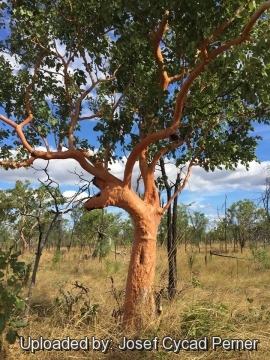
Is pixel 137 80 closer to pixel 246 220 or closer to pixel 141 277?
pixel 141 277

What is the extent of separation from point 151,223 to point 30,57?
3.58 meters

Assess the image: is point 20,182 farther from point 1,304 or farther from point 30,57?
A: point 1,304

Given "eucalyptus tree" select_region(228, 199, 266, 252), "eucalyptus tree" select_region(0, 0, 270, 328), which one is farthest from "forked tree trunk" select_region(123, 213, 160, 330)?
"eucalyptus tree" select_region(228, 199, 266, 252)

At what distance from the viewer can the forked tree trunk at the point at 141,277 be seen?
5.29 meters

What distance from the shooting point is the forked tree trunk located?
5.29 meters

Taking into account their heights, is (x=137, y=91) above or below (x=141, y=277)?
above

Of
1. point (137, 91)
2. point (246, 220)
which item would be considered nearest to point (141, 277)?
point (137, 91)

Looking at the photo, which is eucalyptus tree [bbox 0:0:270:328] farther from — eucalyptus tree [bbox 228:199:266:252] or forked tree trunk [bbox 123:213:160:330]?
eucalyptus tree [bbox 228:199:266:252]

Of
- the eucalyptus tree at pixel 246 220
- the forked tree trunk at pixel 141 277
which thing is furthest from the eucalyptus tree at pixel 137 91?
the eucalyptus tree at pixel 246 220

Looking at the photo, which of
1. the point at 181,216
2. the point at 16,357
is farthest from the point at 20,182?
the point at 16,357

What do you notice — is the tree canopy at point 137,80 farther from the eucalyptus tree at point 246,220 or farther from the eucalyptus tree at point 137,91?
the eucalyptus tree at point 246,220

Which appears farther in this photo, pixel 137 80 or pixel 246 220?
pixel 246 220

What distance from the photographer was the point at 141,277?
564 centimetres

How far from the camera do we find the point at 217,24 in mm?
4457
